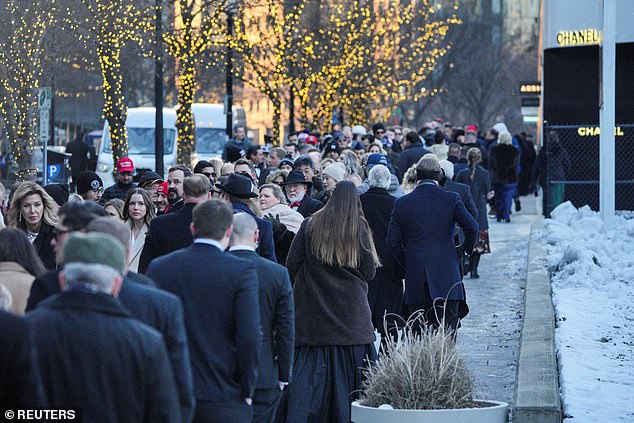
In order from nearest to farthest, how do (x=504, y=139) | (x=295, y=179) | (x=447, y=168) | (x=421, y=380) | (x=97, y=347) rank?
1. (x=97, y=347)
2. (x=421, y=380)
3. (x=295, y=179)
4. (x=447, y=168)
5. (x=504, y=139)

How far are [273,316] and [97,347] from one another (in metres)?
2.72

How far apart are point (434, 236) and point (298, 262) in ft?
6.81

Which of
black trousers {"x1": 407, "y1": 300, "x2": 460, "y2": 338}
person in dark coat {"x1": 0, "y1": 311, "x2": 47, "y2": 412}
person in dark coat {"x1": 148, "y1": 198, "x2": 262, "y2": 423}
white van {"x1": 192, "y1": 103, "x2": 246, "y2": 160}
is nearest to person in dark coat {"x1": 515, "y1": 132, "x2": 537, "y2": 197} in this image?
white van {"x1": 192, "y1": 103, "x2": 246, "y2": 160}

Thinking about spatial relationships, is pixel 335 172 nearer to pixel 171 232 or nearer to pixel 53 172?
pixel 171 232

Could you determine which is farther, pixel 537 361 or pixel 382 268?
pixel 382 268

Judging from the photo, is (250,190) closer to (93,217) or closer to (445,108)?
(93,217)

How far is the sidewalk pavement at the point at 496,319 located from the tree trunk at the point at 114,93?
7191 millimetres

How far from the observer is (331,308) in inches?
385

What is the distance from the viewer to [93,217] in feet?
21.9

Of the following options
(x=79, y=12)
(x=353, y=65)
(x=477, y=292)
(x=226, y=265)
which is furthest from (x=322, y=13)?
(x=226, y=265)

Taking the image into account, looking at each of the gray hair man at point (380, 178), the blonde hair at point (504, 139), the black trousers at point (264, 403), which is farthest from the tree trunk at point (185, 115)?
the black trousers at point (264, 403)

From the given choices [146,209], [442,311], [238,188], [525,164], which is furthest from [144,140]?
[238,188]

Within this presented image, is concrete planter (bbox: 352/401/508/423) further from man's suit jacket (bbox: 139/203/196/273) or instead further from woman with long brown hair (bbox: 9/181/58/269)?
woman with long brown hair (bbox: 9/181/58/269)

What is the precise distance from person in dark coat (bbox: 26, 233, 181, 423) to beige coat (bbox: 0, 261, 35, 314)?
1649 millimetres
